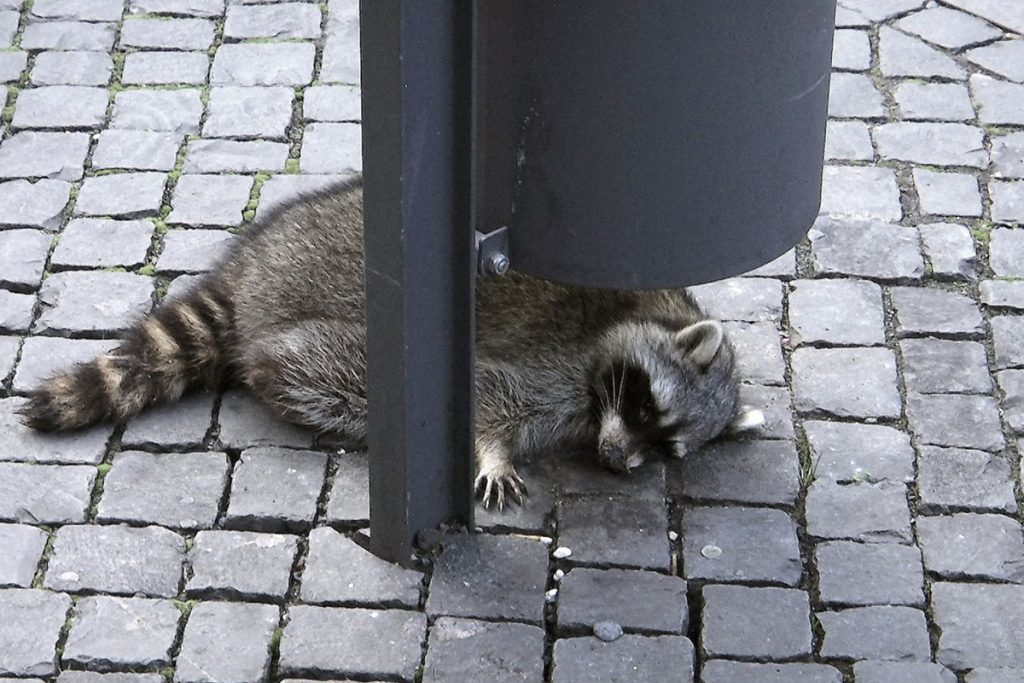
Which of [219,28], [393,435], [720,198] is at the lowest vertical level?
[219,28]

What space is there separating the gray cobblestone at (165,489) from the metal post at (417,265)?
1.62 ft

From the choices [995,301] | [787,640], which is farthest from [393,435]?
[995,301]

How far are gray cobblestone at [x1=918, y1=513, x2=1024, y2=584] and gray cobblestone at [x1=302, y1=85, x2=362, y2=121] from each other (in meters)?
2.69

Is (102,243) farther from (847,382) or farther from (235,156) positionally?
(847,382)

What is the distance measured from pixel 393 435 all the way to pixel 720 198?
3.18 ft

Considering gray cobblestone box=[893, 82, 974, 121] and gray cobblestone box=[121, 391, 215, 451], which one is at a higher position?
gray cobblestone box=[121, 391, 215, 451]

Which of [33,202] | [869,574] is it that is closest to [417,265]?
[869,574]

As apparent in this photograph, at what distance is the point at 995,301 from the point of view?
5289mm

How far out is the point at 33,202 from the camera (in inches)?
218

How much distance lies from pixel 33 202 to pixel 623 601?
8.48 feet

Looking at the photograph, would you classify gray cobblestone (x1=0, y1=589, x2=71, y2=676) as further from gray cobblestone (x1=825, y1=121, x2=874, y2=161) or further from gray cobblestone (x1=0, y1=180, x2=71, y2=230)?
gray cobblestone (x1=825, y1=121, x2=874, y2=161)

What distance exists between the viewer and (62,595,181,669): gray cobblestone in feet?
12.7

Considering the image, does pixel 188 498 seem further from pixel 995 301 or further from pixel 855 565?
pixel 995 301

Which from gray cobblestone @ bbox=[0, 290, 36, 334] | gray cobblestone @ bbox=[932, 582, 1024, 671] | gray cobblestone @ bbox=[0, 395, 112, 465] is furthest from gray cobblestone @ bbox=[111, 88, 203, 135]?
gray cobblestone @ bbox=[932, 582, 1024, 671]
